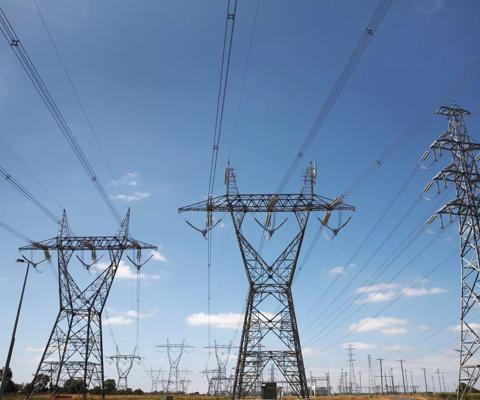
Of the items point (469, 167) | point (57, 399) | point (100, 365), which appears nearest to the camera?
point (469, 167)

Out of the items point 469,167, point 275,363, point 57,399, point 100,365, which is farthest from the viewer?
point 100,365

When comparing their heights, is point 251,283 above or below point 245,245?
below

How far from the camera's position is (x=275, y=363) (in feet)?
133

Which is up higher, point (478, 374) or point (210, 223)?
point (210, 223)

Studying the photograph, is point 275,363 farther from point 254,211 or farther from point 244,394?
point 254,211

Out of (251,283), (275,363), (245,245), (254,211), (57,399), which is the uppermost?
(254,211)

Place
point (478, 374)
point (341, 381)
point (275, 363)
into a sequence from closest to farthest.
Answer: point (478, 374) → point (275, 363) → point (341, 381)

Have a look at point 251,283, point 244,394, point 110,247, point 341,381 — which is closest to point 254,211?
point 251,283

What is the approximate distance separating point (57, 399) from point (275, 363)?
2575cm

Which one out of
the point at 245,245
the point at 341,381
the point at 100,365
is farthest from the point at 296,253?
the point at 341,381

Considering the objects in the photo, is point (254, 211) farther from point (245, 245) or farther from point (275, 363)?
point (275, 363)

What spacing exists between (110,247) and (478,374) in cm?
3935

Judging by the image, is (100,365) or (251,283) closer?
(251,283)

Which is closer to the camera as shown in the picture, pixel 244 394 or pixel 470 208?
pixel 470 208
